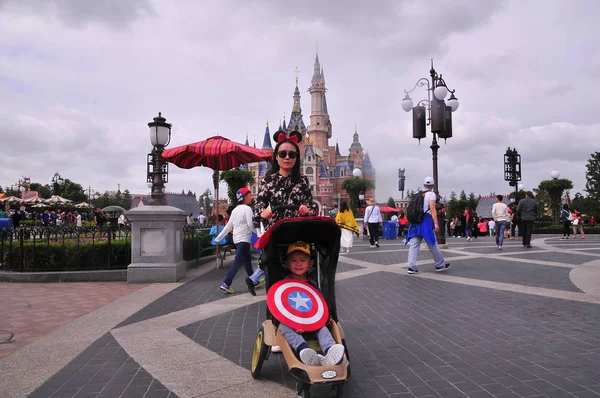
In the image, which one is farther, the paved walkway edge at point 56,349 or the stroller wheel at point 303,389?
the paved walkway edge at point 56,349

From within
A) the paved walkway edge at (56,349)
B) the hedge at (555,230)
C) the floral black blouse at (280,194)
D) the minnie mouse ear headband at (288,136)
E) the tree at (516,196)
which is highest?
the tree at (516,196)

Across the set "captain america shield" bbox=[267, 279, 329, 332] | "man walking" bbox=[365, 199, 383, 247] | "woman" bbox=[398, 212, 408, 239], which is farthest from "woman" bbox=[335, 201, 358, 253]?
"woman" bbox=[398, 212, 408, 239]

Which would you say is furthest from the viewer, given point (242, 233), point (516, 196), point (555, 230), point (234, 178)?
point (234, 178)

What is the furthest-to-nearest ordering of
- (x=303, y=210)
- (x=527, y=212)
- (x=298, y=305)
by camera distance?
(x=527, y=212)
(x=303, y=210)
(x=298, y=305)

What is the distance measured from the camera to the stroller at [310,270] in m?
2.88

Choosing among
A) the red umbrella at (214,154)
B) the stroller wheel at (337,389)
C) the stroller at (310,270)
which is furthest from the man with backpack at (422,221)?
the stroller wheel at (337,389)

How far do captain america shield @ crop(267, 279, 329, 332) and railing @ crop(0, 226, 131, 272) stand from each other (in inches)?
251

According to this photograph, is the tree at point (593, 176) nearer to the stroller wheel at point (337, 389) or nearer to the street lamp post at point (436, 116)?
the street lamp post at point (436, 116)

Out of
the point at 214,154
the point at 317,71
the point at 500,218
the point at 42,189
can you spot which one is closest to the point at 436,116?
the point at 500,218

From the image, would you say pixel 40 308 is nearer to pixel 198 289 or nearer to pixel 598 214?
pixel 198 289

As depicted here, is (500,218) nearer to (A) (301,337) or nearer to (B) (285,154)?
(B) (285,154)

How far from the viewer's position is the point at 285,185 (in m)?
3.93

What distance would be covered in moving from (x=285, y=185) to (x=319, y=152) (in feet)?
349

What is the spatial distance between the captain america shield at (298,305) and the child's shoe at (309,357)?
0.23 metres
